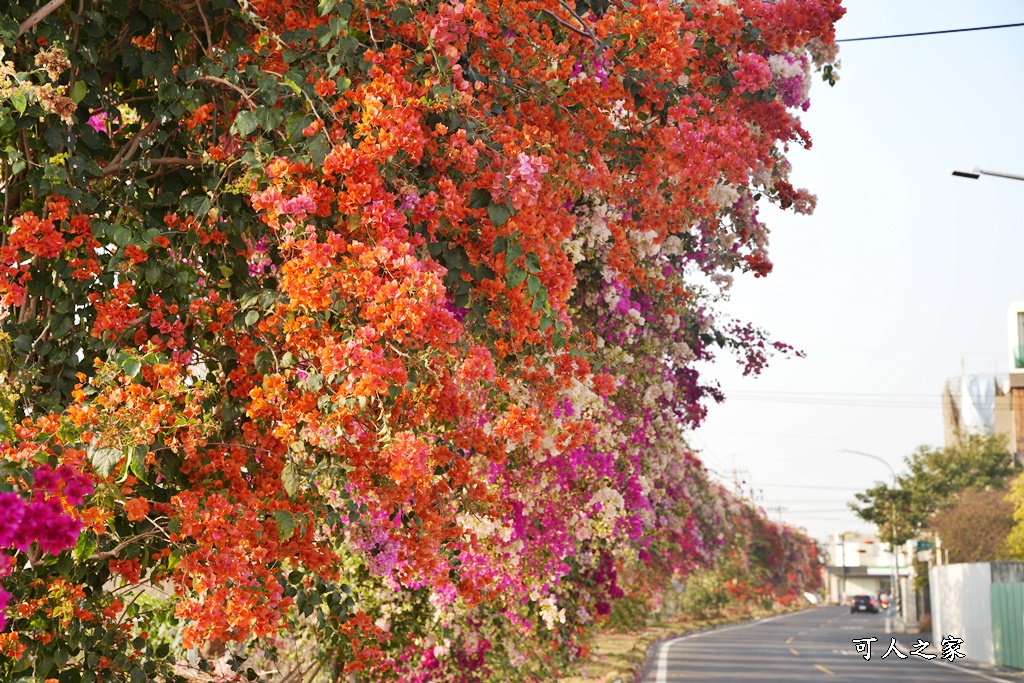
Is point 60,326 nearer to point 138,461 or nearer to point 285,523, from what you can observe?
point 138,461

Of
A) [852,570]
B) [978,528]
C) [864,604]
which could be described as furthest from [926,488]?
[852,570]

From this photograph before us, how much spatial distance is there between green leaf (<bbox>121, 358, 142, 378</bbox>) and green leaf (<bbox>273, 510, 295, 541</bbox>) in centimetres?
77

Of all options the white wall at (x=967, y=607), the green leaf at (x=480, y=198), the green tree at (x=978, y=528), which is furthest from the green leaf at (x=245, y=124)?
the green tree at (x=978, y=528)

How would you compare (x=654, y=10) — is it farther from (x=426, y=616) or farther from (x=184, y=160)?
(x=426, y=616)

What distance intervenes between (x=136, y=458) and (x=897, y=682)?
876 inches

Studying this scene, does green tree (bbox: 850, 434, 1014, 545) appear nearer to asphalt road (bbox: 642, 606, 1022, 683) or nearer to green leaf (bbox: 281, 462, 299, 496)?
asphalt road (bbox: 642, 606, 1022, 683)

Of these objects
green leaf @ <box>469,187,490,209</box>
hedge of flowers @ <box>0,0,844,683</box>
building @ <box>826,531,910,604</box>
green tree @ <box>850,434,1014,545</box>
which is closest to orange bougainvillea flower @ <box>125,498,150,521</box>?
hedge of flowers @ <box>0,0,844,683</box>

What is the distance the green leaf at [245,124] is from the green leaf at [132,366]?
37.7 inches

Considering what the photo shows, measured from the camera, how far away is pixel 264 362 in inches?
193

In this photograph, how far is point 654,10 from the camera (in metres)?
6.12

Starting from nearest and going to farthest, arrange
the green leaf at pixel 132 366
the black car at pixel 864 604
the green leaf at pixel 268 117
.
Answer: the green leaf at pixel 132 366, the green leaf at pixel 268 117, the black car at pixel 864 604

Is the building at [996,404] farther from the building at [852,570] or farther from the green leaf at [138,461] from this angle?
the green leaf at [138,461]

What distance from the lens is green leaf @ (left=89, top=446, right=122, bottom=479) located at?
13.7 feet

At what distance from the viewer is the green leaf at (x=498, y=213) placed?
15.6ft
